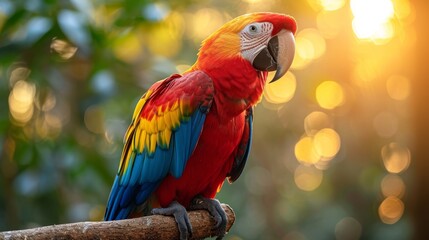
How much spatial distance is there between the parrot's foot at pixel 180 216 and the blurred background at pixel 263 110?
96 centimetres

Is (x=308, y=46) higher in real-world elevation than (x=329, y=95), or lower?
higher

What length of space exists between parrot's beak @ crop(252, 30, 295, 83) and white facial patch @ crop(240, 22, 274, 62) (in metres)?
0.01

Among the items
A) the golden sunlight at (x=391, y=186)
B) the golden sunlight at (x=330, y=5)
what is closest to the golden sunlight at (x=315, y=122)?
the golden sunlight at (x=391, y=186)

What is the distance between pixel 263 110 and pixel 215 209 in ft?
11.3

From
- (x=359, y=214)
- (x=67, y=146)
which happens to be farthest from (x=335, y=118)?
(x=67, y=146)

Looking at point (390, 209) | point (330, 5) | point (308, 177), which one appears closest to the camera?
point (330, 5)

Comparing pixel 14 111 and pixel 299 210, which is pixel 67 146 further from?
pixel 299 210

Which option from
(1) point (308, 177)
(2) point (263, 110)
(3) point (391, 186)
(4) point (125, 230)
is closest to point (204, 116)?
(4) point (125, 230)

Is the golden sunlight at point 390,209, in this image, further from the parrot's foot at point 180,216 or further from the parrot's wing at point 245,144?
the parrot's foot at point 180,216

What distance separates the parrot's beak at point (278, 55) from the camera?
61.0 inches

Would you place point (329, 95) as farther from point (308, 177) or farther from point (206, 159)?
point (206, 159)

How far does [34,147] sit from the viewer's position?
2744 millimetres

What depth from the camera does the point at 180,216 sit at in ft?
4.94

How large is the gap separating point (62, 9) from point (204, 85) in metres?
1.03
